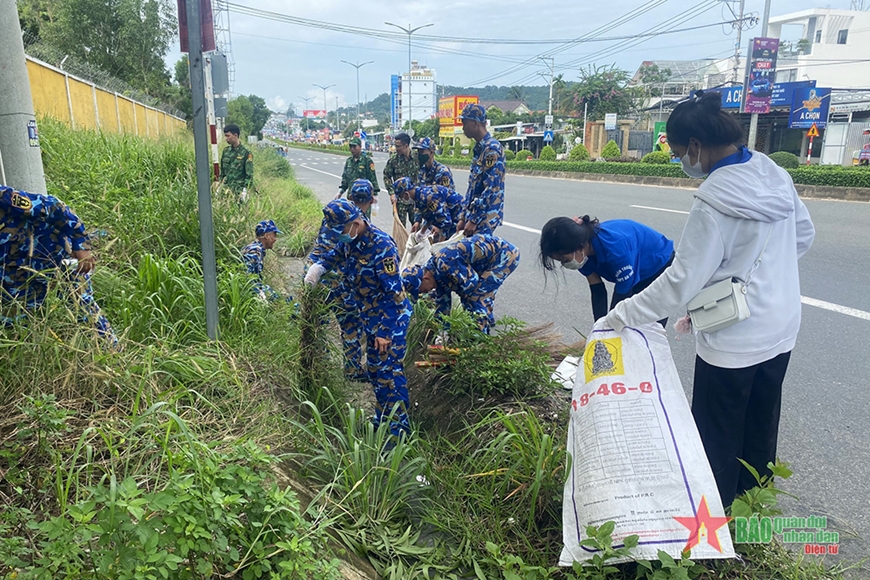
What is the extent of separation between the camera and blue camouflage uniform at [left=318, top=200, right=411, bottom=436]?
3.08 metres

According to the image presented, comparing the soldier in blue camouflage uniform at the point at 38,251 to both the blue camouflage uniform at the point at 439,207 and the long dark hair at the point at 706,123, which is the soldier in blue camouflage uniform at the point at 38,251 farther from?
the blue camouflage uniform at the point at 439,207

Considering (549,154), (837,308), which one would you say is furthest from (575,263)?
(549,154)

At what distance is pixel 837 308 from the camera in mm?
5188

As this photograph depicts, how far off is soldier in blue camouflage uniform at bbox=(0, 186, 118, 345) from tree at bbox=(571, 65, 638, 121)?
120ft

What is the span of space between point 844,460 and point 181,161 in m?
6.71

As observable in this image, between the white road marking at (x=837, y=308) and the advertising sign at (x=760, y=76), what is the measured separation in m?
18.4

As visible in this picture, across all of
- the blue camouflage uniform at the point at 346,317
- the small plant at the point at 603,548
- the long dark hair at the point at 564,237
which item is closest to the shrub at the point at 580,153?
the blue camouflage uniform at the point at 346,317

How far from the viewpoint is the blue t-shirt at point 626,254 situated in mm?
2973

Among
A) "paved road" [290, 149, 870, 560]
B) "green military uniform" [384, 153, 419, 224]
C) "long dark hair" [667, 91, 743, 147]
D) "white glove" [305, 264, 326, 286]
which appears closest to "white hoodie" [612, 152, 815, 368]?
"long dark hair" [667, 91, 743, 147]

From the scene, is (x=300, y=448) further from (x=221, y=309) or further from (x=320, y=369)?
(x=221, y=309)

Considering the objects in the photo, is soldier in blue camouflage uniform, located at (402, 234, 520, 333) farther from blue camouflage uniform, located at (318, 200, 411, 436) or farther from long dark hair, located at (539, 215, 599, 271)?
long dark hair, located at (539, 215, 599, 271)

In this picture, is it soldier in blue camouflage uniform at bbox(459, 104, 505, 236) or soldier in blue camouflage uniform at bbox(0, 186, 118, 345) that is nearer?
soldier in blue camouflage uniform at bbox(0, 186, 118, 345)

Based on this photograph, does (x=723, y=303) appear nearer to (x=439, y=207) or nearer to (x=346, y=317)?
(x=346, y=317)

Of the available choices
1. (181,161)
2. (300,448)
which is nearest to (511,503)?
(300,448)
